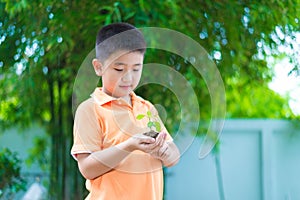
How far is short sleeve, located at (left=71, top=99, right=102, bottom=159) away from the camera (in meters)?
1.47

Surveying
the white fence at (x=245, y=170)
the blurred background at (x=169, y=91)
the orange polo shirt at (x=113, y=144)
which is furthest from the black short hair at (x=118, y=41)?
the white fence at (x=245, y=170)

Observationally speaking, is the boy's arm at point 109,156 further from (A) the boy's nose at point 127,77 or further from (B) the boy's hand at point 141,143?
(A) the boy's nose at point 127,77

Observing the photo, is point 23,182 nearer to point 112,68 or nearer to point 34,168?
point 34,168

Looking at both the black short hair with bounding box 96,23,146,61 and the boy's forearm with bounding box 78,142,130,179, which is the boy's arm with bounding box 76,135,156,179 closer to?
the boy's forearm with bounding box 78,142,130,179

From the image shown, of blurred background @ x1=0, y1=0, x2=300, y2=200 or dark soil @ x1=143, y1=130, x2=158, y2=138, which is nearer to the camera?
dark soil @ x1=143, y1=130, x2=158, y2=138

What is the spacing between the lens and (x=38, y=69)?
9.76 ft

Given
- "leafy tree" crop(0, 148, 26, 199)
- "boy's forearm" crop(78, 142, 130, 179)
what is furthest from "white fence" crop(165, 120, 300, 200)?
"boy's forearm" crop(78, 142, 130, 179)

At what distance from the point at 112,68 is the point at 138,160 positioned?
25 cm

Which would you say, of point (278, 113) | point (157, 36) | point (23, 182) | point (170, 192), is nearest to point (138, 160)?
point (157, 36)

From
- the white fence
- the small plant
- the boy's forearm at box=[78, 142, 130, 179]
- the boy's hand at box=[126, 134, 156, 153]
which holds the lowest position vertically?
the white fence

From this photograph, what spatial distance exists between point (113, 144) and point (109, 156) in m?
0.06

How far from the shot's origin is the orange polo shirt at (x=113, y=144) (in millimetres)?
1480

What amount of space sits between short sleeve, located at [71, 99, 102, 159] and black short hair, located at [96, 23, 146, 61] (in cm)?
15

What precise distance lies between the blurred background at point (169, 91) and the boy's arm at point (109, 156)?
3.49 feet
